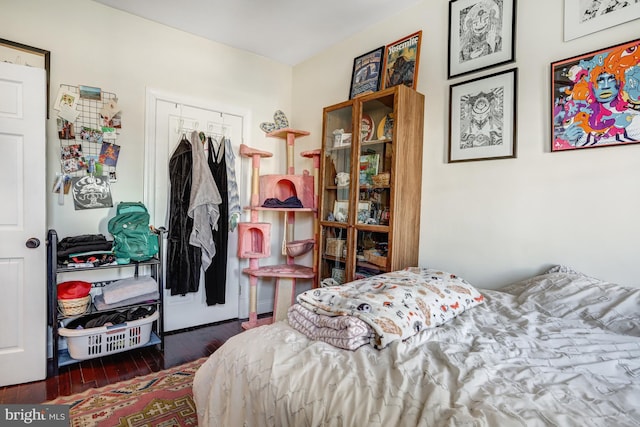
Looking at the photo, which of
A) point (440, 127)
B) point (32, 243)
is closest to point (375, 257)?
point (440, 127)

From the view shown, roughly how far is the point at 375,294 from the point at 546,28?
1.76 metres

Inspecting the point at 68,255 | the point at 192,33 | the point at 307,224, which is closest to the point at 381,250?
the point at 307,224

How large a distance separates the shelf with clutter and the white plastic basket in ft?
2.81

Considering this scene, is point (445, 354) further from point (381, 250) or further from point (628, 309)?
point (381, 250)

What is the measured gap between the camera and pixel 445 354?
1013 millimetres

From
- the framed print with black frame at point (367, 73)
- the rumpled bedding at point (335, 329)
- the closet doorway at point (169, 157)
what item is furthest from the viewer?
the closet doorway at point (169, 157)

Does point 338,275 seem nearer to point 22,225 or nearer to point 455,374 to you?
point 455,374

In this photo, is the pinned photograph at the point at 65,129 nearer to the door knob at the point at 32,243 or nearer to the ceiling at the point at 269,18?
the door knob at the point at 32,243

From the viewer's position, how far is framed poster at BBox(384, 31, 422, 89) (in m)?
2.42

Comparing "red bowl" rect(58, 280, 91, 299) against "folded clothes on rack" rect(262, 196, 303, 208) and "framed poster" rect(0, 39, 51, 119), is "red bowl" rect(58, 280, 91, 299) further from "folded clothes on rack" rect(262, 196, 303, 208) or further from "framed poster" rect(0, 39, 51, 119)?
"folded clothes on rack" rect(262, 196, 303, 208)

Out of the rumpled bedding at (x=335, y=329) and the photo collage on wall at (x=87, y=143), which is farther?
the photo collage on wall at (x=87, y=143)

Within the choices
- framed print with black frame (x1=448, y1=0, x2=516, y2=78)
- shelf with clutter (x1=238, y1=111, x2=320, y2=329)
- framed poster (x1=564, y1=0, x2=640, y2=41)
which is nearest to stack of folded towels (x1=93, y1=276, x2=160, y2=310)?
shelf with clutter (x1=238, y1=111, x2=320, y2=329)

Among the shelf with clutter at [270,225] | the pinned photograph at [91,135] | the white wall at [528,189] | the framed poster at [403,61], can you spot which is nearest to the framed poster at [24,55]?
the pinned photograph at [91,135]

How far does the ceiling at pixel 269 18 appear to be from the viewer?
98.4 inches
